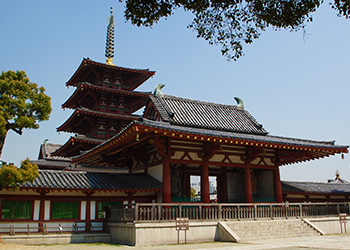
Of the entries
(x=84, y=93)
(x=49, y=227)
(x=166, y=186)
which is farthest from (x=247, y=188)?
(x=84, y=93)

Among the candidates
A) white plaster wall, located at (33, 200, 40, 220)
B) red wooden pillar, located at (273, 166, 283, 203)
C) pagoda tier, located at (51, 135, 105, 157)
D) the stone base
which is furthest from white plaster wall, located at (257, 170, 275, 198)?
white plaster wall, located at (33, 200, 40, 220)

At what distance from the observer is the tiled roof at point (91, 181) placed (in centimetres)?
1664

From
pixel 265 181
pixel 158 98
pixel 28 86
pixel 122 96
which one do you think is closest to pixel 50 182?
pixel 28 86

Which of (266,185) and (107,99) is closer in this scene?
(266,185)

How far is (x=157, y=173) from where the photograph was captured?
19.0 meters

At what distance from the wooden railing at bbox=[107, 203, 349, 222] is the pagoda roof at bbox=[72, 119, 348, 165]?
10.2 feet

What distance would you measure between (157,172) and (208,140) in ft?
11.8

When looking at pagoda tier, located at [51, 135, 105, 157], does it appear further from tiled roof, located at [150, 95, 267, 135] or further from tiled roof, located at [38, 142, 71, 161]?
tiled roof, located at [150, 95, 267, 135]

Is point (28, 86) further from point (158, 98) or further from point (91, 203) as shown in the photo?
point (158, 98)

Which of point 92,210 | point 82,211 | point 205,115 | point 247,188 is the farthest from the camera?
point 205,115

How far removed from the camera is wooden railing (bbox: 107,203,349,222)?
1597 centimetres

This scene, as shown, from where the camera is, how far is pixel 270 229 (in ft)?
57.6

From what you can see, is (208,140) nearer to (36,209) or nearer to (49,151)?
(36,209)

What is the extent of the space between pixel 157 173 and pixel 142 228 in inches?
172
